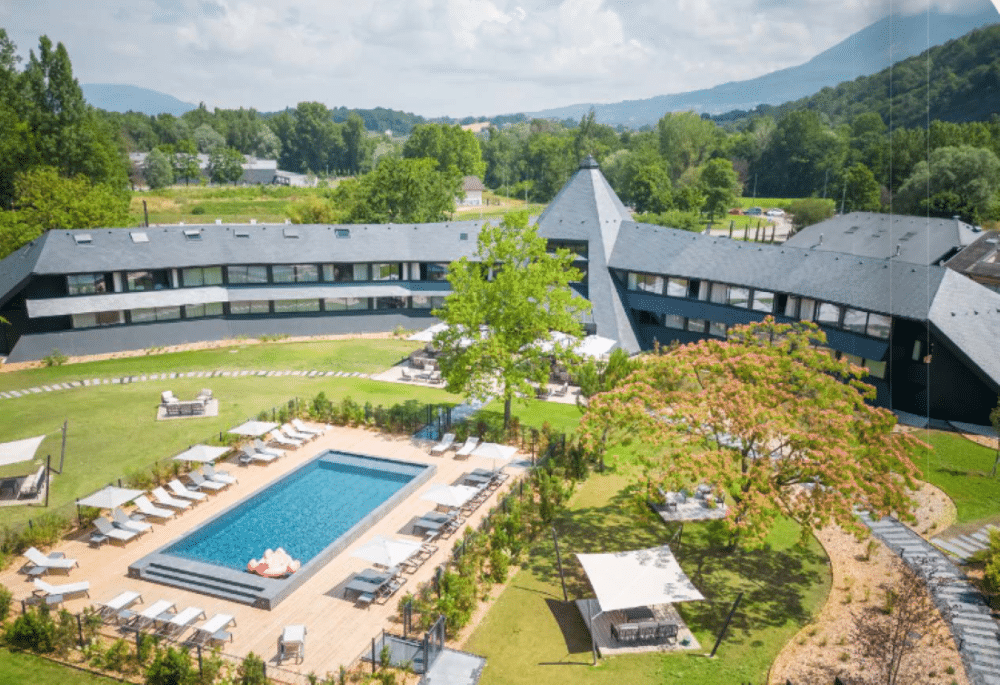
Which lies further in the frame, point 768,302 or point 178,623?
point 768,302

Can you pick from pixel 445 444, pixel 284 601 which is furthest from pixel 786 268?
pixel 284 601

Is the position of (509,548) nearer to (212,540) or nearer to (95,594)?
(212,540)

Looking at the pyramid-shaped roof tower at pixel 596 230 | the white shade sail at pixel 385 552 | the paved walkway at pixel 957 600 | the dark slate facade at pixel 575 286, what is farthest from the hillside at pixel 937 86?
the white shade sail at pixel 385 552

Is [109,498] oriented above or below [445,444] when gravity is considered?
above

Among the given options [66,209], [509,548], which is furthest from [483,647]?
[66,209]

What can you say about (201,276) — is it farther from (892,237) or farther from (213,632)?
(892,237)

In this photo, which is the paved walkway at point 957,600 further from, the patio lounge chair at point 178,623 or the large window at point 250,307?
the large window at point 250,307
